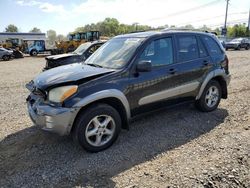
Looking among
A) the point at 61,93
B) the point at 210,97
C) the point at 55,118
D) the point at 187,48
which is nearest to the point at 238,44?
the point at 210,97

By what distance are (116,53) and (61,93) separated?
141 cm

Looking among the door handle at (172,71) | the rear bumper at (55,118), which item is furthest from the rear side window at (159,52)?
the rear bumper at (55,118)

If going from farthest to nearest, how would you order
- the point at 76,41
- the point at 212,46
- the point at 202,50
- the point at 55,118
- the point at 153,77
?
the point at 76,41, the point at 212,46, the point at 202,50, the point at 153,77, the point at 55,118

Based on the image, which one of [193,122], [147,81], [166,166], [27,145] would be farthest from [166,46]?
[27,145]

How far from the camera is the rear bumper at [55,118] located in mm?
3721

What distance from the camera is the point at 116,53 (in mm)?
4746

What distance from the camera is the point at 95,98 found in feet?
12.7

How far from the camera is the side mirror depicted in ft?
13.8

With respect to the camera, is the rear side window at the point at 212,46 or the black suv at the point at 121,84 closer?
the black suv at the point at 121,84

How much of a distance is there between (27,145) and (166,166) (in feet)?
7.58

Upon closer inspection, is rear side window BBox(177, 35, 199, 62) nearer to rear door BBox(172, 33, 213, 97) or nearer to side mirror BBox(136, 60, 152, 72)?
rear door BBox(172, 33, 213, 97)

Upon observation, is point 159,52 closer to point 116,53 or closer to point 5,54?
point 116,53

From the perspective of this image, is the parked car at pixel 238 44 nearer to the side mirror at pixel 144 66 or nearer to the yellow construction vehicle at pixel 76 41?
the yellow construction vehicle at pixel 76 41

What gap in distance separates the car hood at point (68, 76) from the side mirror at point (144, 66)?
17.1 inches
